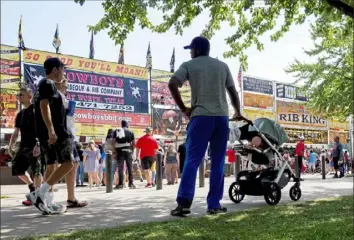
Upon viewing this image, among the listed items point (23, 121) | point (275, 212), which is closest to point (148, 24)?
point (23, 121)

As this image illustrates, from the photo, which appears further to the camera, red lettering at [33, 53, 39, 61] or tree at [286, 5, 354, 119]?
red lettering at [33, 53, 39, 61]

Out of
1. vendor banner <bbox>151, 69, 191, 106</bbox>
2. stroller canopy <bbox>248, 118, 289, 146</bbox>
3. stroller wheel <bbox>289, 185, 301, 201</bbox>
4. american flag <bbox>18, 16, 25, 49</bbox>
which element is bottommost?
stroller wheel <bbox>289, 185, 301, 201</bbox>

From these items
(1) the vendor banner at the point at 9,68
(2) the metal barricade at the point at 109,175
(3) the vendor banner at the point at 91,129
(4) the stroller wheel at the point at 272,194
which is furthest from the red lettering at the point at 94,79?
(4) the stroller wheel at the point at 272,194

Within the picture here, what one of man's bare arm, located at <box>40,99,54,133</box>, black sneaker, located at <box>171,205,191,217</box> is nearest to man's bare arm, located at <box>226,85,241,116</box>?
black sneaker, located at <box>171,205,191,217</box>

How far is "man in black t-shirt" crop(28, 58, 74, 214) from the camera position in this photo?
5.09 meters

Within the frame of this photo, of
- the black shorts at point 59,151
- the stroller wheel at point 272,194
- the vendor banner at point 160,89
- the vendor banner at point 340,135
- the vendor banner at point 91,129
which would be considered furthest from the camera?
the vendor banner at point 340,135

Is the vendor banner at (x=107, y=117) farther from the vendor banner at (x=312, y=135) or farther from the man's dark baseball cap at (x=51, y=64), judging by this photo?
the man's dark baseball cap at (x=51, y=64)

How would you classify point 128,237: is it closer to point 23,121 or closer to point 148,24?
point 23,121

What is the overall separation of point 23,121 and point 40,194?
1.82 meters

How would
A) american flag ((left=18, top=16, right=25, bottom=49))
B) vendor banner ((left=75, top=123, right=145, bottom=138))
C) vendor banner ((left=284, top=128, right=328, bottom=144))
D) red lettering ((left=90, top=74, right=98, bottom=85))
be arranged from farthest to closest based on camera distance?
vendor banner ((left=284, top=128, right=328, bottom=144)) < red lettering ((left=90, top=74, right=98, bottom=85)) < vendor banner ((left=75, top=123, right=145, bottom=138)) < american flag ((left=18, top=16, right=25, bottom=49))

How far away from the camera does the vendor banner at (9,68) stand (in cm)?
2581

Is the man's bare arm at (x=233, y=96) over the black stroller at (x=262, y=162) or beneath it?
over

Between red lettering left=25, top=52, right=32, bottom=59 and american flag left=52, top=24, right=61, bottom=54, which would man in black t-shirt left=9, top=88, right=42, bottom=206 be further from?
american flag left=52, top=24, right=61, bottom=54

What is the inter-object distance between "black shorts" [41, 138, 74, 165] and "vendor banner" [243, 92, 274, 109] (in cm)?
3818
